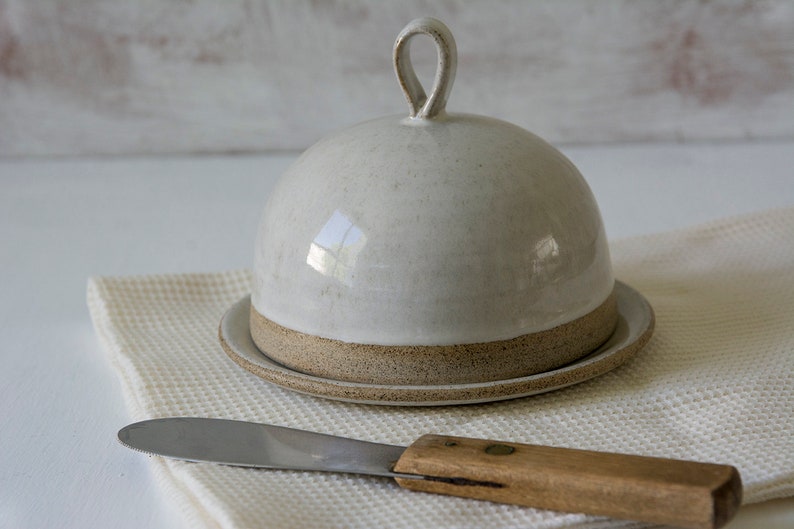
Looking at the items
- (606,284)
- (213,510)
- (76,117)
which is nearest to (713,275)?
(606,284)

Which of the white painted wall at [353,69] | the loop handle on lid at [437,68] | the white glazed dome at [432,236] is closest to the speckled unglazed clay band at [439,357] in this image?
the white glazed dome at [432,236]

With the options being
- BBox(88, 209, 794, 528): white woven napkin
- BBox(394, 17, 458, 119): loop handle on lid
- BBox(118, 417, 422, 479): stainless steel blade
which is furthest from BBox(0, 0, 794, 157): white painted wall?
BBox(118, 417, 422, 479): stainless steel blade

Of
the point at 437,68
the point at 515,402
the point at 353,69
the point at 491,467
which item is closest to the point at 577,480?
the point at 491,467

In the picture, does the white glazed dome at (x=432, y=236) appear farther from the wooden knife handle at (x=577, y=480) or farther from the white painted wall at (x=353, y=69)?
the white painted wall at (x=353, y=69)

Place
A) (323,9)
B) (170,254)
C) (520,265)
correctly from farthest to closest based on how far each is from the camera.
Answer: (323,9)
(170,254)
(520,265)

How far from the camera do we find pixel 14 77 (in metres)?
1.85

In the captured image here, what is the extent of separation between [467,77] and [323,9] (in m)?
0.27

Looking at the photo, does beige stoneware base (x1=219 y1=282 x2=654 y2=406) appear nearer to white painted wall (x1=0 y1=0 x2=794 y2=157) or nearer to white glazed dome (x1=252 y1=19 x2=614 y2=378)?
white glazed dome (x1=252 y1=19 x2=614 y2=378)

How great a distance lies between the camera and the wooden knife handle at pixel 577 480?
0.55 m

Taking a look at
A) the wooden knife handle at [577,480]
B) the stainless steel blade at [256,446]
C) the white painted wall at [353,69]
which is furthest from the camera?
the white painted wall at [353,69]

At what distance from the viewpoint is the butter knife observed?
55cm

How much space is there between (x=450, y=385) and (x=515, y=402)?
51 millimetres

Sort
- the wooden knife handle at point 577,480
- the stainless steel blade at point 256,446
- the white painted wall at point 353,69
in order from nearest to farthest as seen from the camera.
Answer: the wooden knife handle at point 577,480 → the stainless steel blade at point 256,446 → the white painted wall at point 353,69

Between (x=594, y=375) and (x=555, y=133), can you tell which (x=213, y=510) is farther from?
(x=555, y=133)
